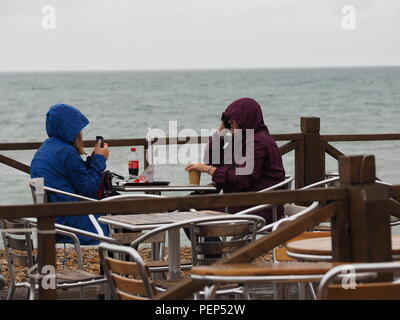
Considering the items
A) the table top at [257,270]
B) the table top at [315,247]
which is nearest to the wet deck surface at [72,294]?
the table top at [315,247]

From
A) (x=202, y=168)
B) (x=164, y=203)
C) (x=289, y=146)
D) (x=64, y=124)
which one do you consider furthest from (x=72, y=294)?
(x=164, y=203)

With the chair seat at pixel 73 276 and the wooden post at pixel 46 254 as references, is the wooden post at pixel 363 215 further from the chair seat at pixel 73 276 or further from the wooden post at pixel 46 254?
the chair seat at pixel 73 276

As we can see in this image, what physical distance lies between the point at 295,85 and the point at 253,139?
171ft

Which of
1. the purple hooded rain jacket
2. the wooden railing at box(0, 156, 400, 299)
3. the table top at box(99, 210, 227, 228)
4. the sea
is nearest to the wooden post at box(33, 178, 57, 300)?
the wooden railing at box(0, 156, 400, 299)

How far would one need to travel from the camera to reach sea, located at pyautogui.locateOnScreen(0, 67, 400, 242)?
4162 centimetres

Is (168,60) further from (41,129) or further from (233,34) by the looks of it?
(41,129)

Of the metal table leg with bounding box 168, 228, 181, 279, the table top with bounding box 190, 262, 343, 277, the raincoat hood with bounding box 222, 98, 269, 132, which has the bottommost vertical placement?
the metal table leg with bounding box 168, 228, 181, 279

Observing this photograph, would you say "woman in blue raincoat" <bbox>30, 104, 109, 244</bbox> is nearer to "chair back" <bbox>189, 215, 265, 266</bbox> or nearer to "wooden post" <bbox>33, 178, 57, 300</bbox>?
"chair back" <bbox>189, 215, 265, 266</bbox>

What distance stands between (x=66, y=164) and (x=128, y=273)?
2.52 m

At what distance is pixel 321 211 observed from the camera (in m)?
3.98

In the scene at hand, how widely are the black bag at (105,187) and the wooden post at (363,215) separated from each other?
2.74 m

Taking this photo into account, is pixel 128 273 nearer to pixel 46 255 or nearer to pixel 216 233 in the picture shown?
pixel 46 255

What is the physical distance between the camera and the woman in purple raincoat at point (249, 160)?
6.60 m

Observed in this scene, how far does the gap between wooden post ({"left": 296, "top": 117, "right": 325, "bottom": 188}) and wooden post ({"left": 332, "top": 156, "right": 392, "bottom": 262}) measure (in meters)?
4.73
